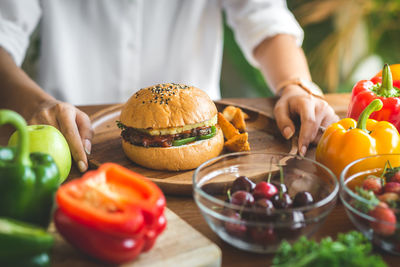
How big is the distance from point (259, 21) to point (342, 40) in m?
1.88

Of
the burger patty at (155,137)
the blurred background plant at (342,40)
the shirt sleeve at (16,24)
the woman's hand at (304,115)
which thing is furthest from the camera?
the blurred background plant at (342,40)

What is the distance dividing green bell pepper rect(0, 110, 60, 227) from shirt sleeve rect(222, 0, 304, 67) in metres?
1.98

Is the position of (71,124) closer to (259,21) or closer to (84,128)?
(84,128)

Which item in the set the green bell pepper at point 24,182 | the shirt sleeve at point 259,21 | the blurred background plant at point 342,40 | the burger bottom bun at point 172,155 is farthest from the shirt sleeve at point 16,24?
the blurred background plant at point 342,40

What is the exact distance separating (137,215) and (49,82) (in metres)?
2.15

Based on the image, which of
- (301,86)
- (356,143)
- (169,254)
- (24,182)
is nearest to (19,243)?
(24,182)

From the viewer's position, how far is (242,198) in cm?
112

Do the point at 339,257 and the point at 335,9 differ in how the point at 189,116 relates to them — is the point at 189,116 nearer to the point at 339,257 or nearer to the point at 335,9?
the point at 339,257

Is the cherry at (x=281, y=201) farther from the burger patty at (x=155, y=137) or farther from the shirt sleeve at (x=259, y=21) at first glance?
the shirt sleeve at (x=259, y=21)

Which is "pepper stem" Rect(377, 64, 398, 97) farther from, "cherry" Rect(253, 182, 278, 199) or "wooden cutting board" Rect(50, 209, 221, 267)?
"wooden cutting board" Rect(50, 209, 221, 267)

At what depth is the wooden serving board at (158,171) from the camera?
1.65 meters

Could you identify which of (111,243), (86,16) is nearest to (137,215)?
(111,243)

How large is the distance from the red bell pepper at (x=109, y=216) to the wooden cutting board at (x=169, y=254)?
0.03 meters

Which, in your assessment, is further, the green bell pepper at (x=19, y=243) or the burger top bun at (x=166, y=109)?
the burger top bun at (x=166, y=109)
